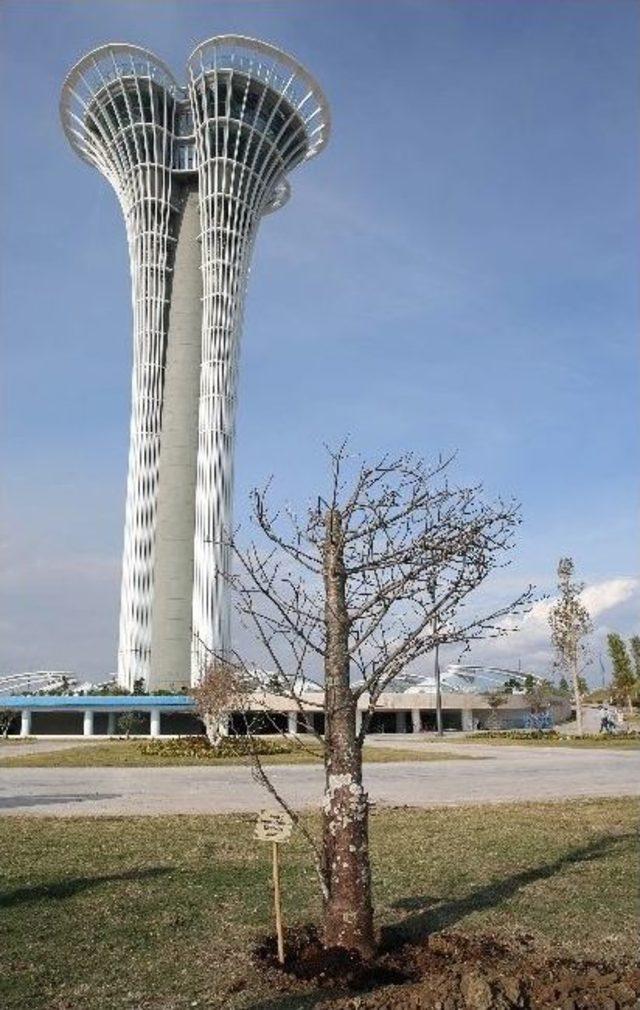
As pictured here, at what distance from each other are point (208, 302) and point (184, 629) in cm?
2956

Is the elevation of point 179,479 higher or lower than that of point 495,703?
higher

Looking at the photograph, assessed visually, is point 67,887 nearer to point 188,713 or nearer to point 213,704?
point 213,704

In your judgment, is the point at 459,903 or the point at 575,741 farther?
the point at 575,741

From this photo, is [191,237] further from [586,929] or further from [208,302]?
[586,929]

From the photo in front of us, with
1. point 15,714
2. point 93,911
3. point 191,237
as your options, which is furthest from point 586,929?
point 191,237

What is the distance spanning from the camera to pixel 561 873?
35.9 feet

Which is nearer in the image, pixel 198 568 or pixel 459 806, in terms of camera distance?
pixel 459 806

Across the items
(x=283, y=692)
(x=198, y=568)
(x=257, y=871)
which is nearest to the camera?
(x=283, y=692)

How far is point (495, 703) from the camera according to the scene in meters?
77.8

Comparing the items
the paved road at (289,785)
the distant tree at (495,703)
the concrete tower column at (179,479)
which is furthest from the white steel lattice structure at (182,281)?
the paved road at (289,785)

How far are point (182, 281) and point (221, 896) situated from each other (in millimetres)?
77453

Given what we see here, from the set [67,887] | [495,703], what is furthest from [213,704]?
[495,703]

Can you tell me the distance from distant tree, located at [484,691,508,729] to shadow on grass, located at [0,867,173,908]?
70192mm

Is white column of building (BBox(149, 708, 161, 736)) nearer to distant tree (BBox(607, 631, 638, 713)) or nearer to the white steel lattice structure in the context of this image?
the white steel lattice structure
